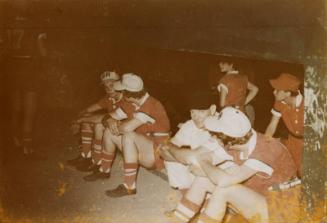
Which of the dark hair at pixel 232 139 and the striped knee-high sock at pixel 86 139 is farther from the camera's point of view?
the striped knee-high sock at pixel 86 139

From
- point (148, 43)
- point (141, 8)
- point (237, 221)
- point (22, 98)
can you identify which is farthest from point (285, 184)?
point (22, 98)

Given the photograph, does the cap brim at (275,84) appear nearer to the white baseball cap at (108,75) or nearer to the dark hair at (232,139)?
the dark hair at (232,139)

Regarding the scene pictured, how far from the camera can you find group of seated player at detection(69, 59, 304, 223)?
3.35m

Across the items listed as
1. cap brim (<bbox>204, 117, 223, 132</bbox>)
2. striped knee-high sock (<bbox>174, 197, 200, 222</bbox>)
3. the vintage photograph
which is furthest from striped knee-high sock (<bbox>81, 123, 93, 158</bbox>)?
cap brim (<bbox>204, 117, 223, 132</bbox>)

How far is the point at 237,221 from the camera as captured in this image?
3.40 meters

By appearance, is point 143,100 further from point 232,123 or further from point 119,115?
point 232,123

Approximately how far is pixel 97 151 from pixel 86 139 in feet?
0.44

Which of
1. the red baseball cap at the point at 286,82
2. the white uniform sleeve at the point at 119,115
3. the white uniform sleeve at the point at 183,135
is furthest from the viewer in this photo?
the white uniform sleeve at the point at 119,115

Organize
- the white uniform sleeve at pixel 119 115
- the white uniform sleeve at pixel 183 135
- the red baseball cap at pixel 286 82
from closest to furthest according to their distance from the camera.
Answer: the red baseball cap at pixel 286 82, the white uniform sleeve at pixel 183 135, the white uniform sleeve at pixel 119 115

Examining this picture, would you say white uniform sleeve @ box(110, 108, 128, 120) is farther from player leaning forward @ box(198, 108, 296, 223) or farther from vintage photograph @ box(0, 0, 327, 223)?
player leaning forward @ box(198, 108, 296, 223)

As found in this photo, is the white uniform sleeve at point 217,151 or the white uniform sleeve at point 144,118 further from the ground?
the white uniform sleeve at point 144,118

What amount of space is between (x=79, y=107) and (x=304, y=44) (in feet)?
6.01

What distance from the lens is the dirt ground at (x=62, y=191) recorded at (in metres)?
3.49

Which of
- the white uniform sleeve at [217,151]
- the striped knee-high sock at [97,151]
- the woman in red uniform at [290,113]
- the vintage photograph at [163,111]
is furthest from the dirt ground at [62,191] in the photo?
the woman in red uniform at [290,113]
